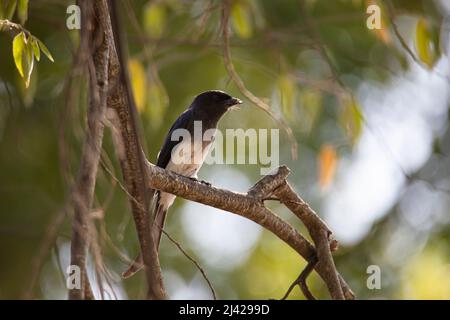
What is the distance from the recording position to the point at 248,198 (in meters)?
3.92

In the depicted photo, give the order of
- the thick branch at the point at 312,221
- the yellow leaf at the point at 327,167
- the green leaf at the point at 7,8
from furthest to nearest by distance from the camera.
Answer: the yellow leaf at the point at 327,167 < the thick branch at the point at 312,221 < the green leaf at the point at 7,8

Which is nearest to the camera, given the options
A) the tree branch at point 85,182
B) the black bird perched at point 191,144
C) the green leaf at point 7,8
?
the tree branch at point 85,182

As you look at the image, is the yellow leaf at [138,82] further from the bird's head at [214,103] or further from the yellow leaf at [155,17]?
the bird's head at [214,103]

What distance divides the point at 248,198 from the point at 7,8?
4.94 ft

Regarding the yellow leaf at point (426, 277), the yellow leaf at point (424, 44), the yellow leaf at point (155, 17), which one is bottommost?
the yellow leaf at point (426, 277)

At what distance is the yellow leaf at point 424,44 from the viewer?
4.09 metres

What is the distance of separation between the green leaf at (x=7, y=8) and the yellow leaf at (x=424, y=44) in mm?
2118

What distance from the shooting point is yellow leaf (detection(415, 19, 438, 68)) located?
409 centimetres

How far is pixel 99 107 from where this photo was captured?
2.03m

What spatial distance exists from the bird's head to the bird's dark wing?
95 mm

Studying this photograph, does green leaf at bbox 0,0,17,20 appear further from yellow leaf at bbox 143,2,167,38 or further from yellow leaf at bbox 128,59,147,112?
yellow leaf at bbox 143,2,167,38

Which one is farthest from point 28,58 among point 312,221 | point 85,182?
point 312,221

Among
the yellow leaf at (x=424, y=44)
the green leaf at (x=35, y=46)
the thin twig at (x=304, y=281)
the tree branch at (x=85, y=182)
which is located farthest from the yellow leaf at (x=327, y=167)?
the tree branch at (x=85, y=182)

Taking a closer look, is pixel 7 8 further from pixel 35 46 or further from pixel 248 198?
pixel 248 198
